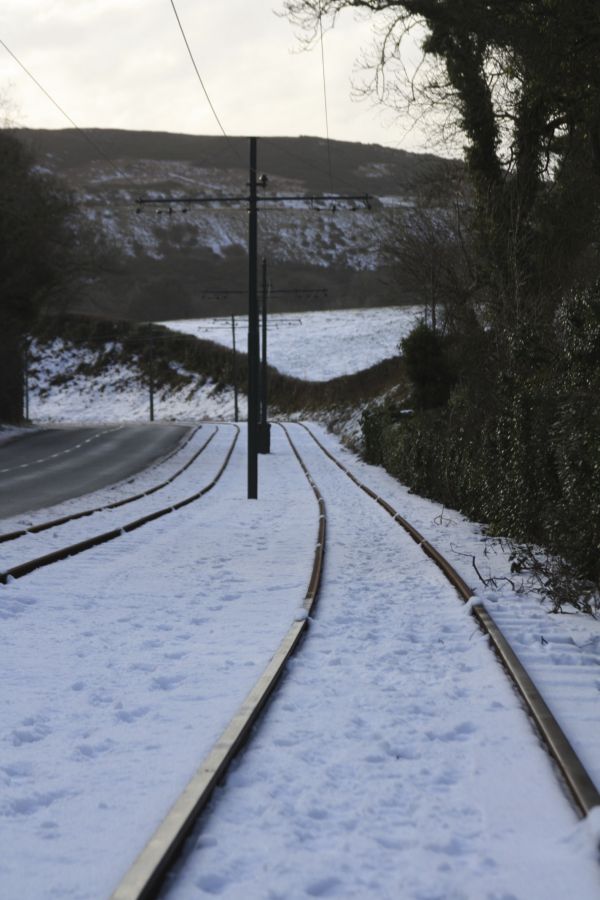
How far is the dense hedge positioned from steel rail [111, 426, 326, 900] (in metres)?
4.00

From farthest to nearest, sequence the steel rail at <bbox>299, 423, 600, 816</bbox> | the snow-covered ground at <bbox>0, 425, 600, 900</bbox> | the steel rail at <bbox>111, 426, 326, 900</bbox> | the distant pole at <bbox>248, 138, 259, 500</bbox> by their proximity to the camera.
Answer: the distant pole at <bbox>248, 138, 259, 500</bbox> < the steel rail at <bbox>299, 423, 600, 816</bbox> < the snow-covered ground at <bbox>0, 425, 600, 900</bbox> < the steel rail at <bbox>111, 426, 326, 900</bbox>

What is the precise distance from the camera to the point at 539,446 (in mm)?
12406

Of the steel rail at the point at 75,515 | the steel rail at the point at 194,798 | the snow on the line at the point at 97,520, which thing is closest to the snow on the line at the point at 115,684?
the steel rail at the point at 194,798

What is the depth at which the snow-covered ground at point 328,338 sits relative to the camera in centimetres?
8219

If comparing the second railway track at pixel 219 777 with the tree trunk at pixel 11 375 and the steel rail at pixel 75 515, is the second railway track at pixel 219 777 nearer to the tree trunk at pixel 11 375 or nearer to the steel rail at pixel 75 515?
the steel rail at pixel 75 515

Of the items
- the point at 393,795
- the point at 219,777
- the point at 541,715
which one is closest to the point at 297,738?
the point at 219,777

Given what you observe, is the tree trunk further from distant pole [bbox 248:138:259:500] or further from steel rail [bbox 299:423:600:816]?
steel rail [bbox 299:423:600:816]

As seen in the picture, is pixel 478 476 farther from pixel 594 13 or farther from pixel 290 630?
pixel 290 630

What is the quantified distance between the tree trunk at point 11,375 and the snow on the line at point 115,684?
42692 millimetres

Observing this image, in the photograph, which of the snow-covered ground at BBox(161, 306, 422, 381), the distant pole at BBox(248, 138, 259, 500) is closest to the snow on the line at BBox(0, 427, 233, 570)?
the distant pole at BBox(248, 138, 259, 500)

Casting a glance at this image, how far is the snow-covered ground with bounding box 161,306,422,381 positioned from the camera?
82.2 metres

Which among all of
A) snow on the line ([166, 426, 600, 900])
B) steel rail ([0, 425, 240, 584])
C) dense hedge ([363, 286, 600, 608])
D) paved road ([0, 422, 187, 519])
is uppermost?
dense hedge ([363, 286, 600, 608])

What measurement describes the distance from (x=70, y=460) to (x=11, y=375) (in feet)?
77.2

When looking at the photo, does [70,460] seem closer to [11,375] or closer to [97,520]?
[97,520]
